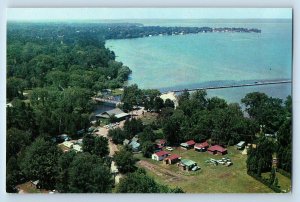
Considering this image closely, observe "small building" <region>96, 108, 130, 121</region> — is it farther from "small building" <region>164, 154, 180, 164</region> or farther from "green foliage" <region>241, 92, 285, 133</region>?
"green foliage" <region>241, 92, 285, 133</region>

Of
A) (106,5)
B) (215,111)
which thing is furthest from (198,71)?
(106,5)

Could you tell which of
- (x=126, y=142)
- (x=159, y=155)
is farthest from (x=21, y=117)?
(x=159, y=155)

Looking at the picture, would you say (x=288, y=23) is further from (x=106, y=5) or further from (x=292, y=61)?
(x=106, y=5)

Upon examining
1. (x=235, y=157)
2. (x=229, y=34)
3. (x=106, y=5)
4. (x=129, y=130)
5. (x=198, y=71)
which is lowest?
(x=235, y=157)

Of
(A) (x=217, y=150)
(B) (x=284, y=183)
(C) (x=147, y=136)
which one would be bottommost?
(B) (x=284, y=183)

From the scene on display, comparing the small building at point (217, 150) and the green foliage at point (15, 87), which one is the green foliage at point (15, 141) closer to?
the green foliage at point (15, 87)

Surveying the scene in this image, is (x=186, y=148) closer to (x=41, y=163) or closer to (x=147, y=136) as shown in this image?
(x=147, y=136)

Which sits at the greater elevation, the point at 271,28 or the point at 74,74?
the point at 271,28
